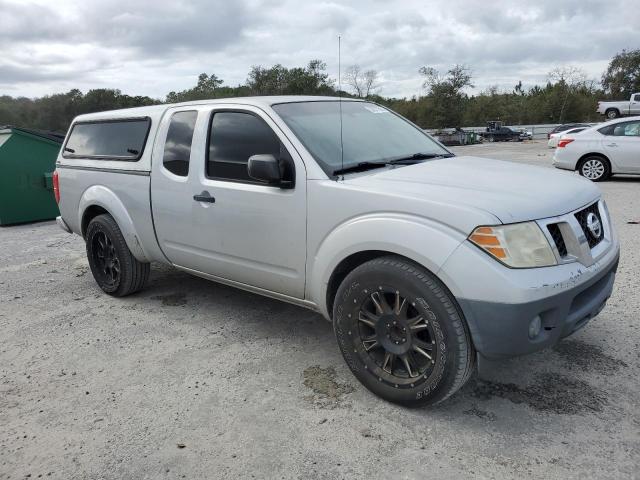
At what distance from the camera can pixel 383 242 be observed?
272cm

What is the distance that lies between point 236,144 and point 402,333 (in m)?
1.75

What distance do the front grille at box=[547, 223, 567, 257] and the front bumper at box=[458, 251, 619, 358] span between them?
184 mm

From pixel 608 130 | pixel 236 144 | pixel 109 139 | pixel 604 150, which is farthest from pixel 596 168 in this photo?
pixel 109 139

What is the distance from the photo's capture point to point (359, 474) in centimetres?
234

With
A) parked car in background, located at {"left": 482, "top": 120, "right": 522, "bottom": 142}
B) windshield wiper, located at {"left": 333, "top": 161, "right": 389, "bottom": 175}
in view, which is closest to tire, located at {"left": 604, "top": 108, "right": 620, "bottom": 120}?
parked car in background, located at {"left": 482, "top": 120, "right": 522, "bottom": 142}

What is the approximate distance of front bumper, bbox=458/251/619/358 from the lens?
2393mm

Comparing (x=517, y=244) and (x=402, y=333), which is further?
(x=402, y=333)

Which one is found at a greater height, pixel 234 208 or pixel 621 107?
pixel 621 107

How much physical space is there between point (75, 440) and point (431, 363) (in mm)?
1866

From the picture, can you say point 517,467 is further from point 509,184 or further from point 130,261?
point 130,261

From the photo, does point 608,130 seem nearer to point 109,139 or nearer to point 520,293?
point 109,139

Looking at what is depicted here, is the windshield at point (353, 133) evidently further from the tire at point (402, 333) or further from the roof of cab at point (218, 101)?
the tire at point (402, 333)

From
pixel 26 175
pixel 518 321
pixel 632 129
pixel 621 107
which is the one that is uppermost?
pixel 621 107

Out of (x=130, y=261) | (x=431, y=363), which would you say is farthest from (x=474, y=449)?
(x=130, y=261)
